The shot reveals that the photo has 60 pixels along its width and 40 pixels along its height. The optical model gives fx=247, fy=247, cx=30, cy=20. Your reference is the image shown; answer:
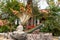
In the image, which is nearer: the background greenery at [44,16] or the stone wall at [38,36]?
the stone wall at [38,36]

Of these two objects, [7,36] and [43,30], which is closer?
[7,36]

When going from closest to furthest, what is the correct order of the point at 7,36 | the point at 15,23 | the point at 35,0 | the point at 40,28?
the point at 7,36 < the point at 40,28 < the point at 15,23 < the point at 35,0

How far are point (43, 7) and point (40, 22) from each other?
4.61 ft

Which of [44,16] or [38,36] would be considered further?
[44,16]

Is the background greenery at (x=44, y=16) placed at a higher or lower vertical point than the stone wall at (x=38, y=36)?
higher

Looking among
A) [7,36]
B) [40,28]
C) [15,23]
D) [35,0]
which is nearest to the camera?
[7,36]

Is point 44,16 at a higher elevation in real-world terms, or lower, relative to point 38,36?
higher

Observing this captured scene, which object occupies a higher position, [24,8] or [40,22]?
[24,8]

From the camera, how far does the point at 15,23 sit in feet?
40.4

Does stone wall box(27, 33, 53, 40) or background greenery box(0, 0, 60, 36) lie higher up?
background greenery box(0, 0, 60, 36)

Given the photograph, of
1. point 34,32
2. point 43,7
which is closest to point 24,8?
point 34,32

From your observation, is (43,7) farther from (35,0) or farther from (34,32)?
(34,32)

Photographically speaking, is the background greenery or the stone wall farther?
the background greenery

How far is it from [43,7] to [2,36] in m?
3.99
